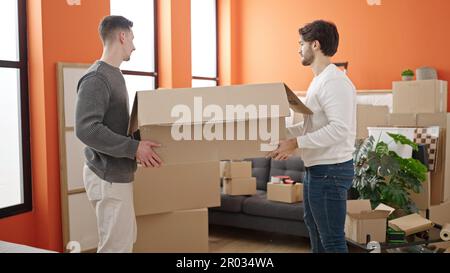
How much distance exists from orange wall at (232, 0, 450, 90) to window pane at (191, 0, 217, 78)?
0.38 metres

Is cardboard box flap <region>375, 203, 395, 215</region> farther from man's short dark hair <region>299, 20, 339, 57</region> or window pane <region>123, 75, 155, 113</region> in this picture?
window pane <region>123, 75, 155, 113</region>

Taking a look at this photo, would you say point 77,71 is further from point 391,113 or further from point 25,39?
point 391,113

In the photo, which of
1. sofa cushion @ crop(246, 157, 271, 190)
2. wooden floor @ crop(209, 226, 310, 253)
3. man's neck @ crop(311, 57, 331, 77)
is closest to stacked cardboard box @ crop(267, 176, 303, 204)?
wooden floor @ crop(209, 226, 310, 253)

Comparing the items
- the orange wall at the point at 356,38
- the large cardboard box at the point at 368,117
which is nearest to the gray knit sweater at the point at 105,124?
the large cardboard box at the point at 368,117

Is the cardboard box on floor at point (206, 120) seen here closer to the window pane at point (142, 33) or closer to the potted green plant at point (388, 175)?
the potted green plant at point (388, 175)

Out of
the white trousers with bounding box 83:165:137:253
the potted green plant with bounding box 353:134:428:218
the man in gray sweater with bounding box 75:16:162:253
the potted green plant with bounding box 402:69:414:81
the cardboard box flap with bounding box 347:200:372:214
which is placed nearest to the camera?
the man in gray sweater with bounding box 75:16:162:253

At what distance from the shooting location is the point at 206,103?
1.74m

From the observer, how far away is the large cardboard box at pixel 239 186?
4312 mm

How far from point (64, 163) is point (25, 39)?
3.01 ft

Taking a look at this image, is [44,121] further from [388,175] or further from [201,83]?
[201,83]

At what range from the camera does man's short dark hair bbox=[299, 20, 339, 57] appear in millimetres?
2018

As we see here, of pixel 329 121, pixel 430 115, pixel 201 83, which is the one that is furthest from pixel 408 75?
pixel 329 121

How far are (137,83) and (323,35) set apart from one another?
9.87ft

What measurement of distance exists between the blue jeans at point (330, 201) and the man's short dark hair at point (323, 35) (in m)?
0.52
